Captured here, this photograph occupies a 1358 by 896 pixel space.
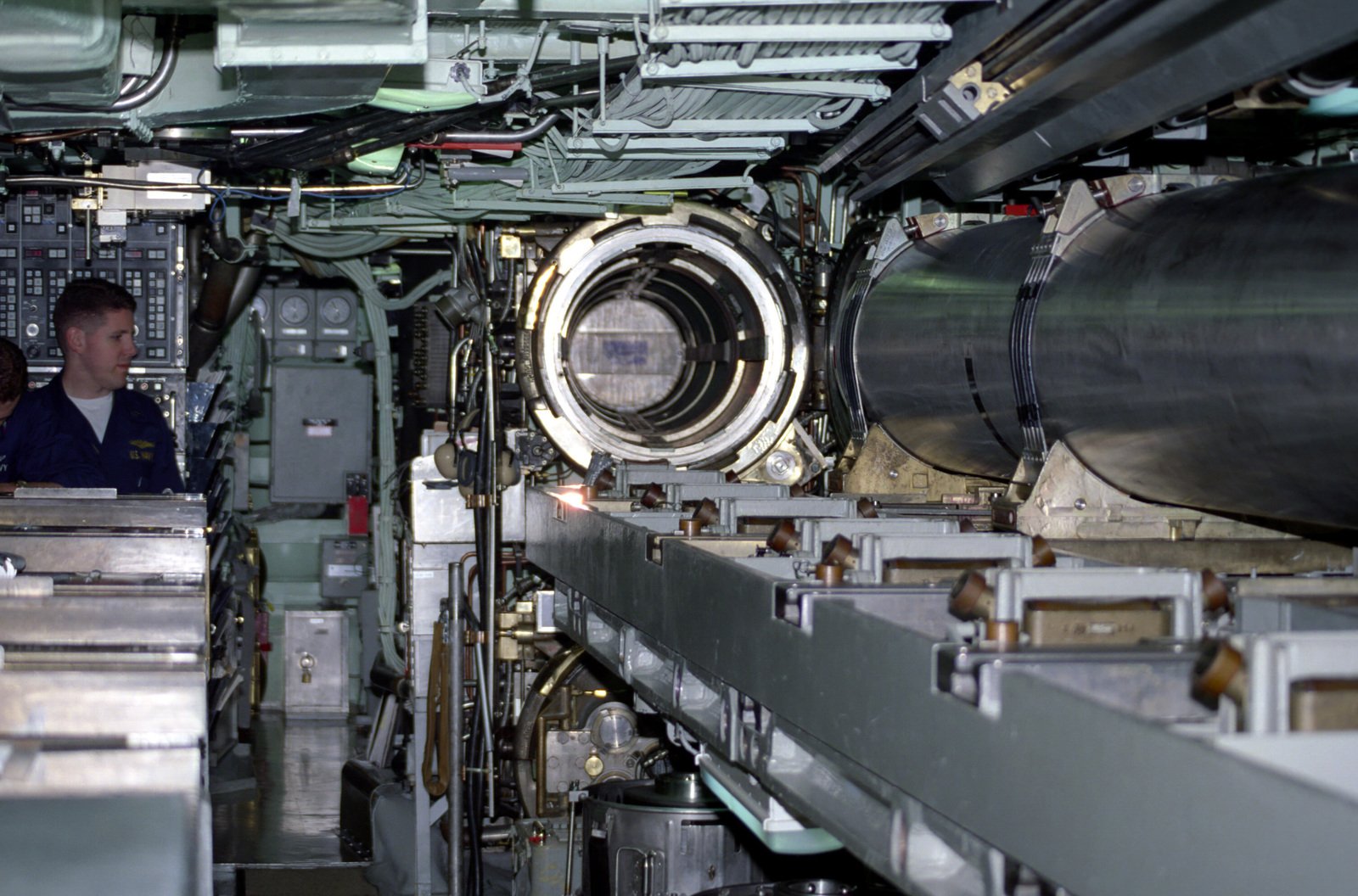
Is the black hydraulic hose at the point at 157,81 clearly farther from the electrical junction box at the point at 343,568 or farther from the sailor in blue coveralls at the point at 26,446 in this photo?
the electrical junction box at the point at 343,568

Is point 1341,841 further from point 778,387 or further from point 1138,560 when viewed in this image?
point 778,387

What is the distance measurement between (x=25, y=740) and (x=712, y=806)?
224 centimetres

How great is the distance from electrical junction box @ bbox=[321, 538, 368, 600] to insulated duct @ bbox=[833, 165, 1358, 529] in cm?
583

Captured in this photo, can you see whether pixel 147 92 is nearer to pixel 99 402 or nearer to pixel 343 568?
pixel 99 402

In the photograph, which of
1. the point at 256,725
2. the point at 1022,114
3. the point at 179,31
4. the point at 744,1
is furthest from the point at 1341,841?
the point at 256,725

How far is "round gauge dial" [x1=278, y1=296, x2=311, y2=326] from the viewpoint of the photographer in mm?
8844

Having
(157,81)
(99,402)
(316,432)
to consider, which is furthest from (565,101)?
(316,432)

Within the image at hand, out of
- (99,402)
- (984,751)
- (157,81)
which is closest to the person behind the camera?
(984,751)

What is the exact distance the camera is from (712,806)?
414 centimetres

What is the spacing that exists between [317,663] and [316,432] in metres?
1.41

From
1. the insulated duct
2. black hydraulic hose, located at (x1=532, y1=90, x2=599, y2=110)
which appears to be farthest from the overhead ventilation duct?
the insulated duct

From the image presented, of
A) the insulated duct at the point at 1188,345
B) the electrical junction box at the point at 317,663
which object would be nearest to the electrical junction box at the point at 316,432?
the electrical junction box at the point at 317,663

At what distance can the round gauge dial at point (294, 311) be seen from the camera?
884cm

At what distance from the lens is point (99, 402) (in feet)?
18.1
